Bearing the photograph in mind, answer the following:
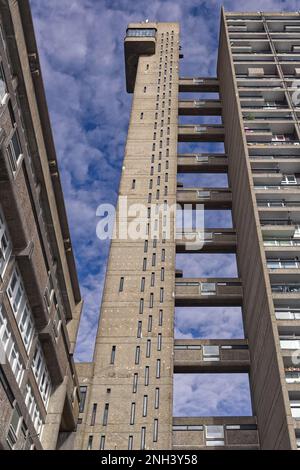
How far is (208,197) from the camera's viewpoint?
48.2 meters

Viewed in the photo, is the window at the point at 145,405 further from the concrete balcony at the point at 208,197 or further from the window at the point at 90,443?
the concrete balcony at the point at 208,197

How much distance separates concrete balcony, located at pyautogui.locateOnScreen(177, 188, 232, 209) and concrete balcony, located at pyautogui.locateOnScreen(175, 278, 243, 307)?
890cm

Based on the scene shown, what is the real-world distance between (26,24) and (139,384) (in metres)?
21.0

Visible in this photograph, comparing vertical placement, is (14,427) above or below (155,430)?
below

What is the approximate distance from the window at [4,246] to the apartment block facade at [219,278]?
14.2m

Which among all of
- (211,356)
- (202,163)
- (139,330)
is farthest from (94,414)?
(202,163)

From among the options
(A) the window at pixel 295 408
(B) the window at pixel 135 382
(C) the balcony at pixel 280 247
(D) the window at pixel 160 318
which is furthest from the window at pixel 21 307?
(C) the balcony at pixel 280 247

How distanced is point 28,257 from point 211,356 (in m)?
18.6

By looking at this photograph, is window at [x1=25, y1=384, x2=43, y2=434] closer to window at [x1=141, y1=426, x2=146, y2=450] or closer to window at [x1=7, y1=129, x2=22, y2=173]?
window at [x1=141, y1=426, x2=146, y2=450]

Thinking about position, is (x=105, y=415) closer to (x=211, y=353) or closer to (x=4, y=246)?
(x=211, y=353)

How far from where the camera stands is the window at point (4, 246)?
20266 mm

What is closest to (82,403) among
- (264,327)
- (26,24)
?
(264,327)

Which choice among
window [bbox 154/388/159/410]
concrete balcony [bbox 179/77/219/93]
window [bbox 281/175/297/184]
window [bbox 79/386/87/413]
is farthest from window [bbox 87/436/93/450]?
concrete balcony [bbox 179/77/219/93]
